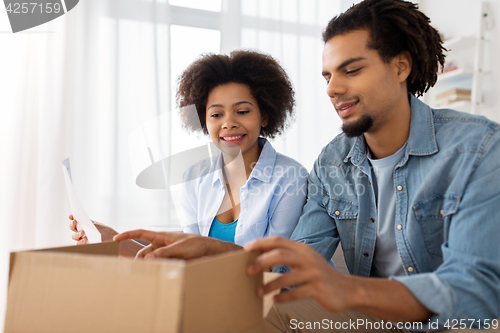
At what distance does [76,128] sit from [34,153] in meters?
0.25

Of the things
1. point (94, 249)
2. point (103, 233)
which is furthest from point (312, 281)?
point (103, 233)

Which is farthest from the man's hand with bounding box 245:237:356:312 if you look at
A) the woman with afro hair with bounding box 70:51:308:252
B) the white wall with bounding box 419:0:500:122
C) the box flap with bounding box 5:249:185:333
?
the white wall with bounding box 419:0:500:122

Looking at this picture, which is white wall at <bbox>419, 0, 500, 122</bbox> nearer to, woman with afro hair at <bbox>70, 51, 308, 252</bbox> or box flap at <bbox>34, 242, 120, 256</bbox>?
woman with afro hair at <bbox>70, 51, 308, 252</bbox>

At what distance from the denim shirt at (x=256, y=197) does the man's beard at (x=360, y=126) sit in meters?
0.28

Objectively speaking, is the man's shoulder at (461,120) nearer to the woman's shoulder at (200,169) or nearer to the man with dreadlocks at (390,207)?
the man with dreadlocks at (390,207)

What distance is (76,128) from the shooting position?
81.6 inches

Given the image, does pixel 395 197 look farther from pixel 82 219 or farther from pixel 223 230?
pixel 82 219

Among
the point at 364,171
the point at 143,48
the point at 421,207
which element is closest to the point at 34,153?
the point at 143,48

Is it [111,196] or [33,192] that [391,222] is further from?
[33,192]

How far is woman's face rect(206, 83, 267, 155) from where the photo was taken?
1.39 m

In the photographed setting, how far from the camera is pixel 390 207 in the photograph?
0.94m

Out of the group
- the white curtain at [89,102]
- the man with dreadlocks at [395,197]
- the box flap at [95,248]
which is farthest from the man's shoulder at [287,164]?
the box flap at [95,248]

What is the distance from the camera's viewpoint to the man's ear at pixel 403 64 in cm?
104

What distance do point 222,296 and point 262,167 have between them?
3.10 feet
